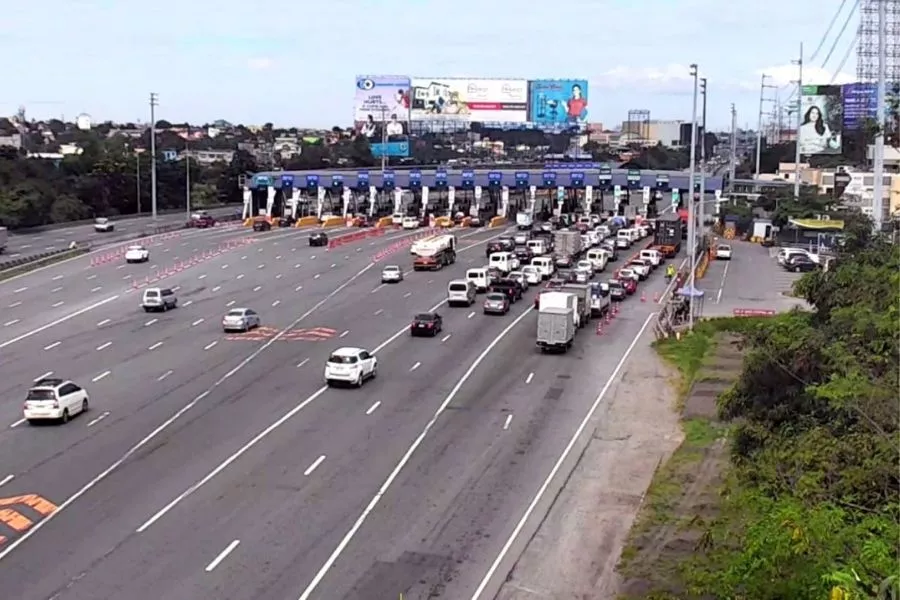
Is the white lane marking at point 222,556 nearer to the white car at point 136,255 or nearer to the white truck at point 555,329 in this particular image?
the white truck at point 555,329

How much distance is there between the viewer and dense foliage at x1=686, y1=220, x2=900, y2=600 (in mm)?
14055

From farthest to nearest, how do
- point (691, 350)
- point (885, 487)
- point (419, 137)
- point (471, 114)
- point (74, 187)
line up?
1. point (419, 137)
2. point (471, 114)
3. point (74, 187)
4. point (691, 350)
5. point (885, 487)

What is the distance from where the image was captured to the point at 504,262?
65.1 meters

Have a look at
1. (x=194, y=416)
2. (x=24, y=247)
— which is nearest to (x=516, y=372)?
(x=194, y=416)

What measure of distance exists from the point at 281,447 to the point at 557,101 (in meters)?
103

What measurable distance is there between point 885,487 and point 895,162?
4530 inches

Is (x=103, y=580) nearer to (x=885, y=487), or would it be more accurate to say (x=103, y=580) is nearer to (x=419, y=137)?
(x=885, y=487)

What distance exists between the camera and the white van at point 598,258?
69.4 metres

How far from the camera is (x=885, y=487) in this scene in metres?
16.3

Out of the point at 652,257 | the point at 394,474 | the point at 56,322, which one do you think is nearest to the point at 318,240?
the point at 652,257

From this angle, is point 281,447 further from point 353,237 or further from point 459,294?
point 353,237

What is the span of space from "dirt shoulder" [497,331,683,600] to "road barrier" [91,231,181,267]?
4196 cm

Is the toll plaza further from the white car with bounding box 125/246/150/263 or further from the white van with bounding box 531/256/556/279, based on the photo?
the white van with bounding box 531/256/556/279

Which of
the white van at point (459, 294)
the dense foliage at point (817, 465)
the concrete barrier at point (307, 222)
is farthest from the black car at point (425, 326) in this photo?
the concrete barrier at point (307, 222)
